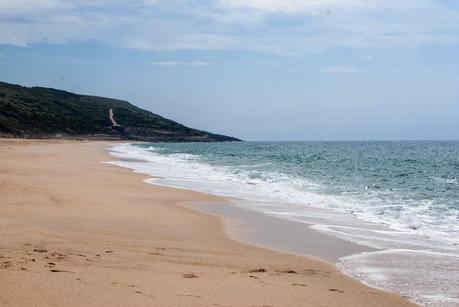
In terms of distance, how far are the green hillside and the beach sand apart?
70.7 m

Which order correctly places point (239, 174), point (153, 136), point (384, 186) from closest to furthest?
1. point (384, 186)
2. point (239, 174)
3. point (153, 136)

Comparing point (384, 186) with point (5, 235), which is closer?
point (5, 235)

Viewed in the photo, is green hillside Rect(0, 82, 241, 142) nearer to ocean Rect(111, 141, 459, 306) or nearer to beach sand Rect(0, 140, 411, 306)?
ocean Rect(111, 141, 459, 306)

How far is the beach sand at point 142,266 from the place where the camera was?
19.4 feet

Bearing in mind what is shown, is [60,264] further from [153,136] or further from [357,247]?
[153,136]

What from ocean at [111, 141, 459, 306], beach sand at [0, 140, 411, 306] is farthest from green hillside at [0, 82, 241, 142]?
beach sand at [0, 140, 411, 306]

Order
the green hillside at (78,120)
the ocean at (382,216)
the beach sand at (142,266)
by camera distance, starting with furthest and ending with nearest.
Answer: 1. the green hillside at (78,120)
2. the ocean at (382,216)
3. the beach sand at (142,266)

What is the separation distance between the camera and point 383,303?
6363 millimetres

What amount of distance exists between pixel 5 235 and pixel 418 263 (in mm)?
6205

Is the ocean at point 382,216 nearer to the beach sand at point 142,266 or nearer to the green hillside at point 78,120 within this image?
the beach sand at point 142,266

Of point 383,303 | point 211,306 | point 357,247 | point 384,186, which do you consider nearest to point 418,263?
point 357,247

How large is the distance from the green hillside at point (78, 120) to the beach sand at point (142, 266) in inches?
2785

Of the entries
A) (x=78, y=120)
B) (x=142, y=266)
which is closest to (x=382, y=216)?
(x=142, y=266)

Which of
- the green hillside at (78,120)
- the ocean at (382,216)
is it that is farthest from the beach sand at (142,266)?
the green hillside at (78,120)
